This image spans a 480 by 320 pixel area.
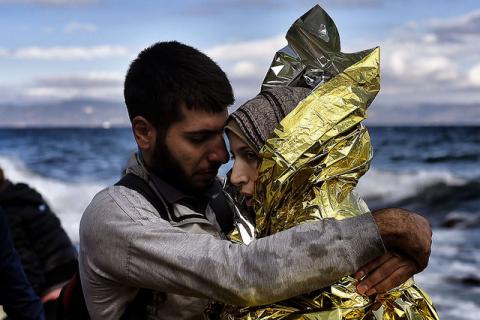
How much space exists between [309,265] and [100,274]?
0.63 meters

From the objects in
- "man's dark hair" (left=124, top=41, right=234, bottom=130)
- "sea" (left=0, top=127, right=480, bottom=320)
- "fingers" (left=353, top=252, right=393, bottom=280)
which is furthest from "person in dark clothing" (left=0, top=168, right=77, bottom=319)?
"fingers" (left=353, top=252, right=393, bottom=280)

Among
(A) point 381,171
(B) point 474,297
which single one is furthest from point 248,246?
(A) point 381,171

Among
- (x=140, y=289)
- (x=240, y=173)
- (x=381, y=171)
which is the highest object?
(x=240, y=173)

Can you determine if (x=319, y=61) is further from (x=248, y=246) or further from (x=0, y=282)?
(x=0, y=282)

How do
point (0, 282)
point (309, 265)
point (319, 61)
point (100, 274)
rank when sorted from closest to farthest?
1. point (309, 265)
2. point (100, 274)
3. point (319, 61)
4. point (0, 282)

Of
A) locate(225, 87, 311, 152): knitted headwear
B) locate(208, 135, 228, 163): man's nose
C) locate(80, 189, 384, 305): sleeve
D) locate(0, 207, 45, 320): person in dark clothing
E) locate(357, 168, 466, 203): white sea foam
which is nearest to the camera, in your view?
locate(80, 189, 384, 305): sleeve

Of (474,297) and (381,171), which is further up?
(474,297)

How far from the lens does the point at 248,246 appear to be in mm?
1937

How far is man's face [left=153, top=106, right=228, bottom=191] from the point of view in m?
2.29

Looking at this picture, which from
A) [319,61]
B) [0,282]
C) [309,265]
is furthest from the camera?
[0,282]

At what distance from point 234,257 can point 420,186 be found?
69.4 feet

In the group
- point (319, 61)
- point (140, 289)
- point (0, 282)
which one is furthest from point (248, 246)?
point (0, 282)

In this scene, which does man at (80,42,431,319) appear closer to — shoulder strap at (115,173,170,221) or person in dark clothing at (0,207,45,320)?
shoulder strap at (115,173,170,221)

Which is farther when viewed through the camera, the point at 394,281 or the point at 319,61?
the point at 319,61
